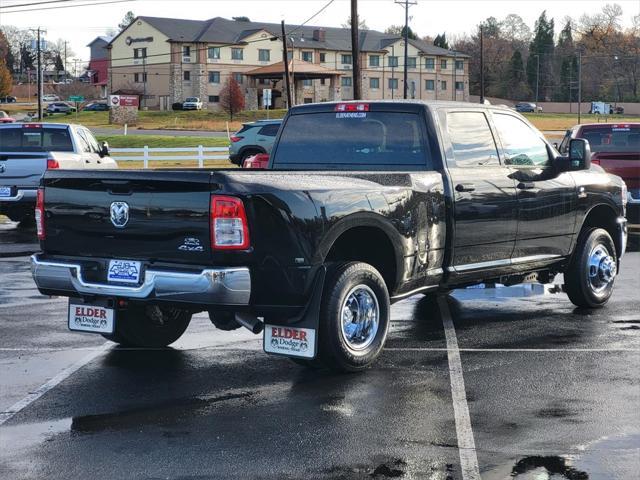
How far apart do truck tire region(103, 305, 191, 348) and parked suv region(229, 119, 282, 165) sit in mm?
26634

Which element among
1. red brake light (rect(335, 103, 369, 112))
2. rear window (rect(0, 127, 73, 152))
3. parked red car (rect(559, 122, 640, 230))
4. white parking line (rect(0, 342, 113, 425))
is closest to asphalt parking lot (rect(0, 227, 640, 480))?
white parking line (rect(0, 342, 113, 425))

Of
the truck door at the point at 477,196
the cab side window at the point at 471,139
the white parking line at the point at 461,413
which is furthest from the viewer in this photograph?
the cab side window at the point at 471,139

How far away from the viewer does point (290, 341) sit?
727cm

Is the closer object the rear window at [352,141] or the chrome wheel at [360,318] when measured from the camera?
the chrome wheel at [360,318]

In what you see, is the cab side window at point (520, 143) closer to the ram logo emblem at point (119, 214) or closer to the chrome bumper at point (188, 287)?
the chrome bumper at point (188, 287)

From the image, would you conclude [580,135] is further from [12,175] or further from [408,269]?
[408,269]

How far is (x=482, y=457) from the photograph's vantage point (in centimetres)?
562

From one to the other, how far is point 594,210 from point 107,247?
216 inches

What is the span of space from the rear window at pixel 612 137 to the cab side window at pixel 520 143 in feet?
31.1

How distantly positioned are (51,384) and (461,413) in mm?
2837

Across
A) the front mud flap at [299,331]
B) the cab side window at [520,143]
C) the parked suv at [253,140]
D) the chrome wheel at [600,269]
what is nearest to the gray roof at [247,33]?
the parked suv at [253,140]

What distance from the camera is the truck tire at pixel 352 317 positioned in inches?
290

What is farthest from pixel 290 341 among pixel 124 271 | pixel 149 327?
pixel 149 327

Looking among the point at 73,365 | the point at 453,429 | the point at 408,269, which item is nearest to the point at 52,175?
the point at 73,365
